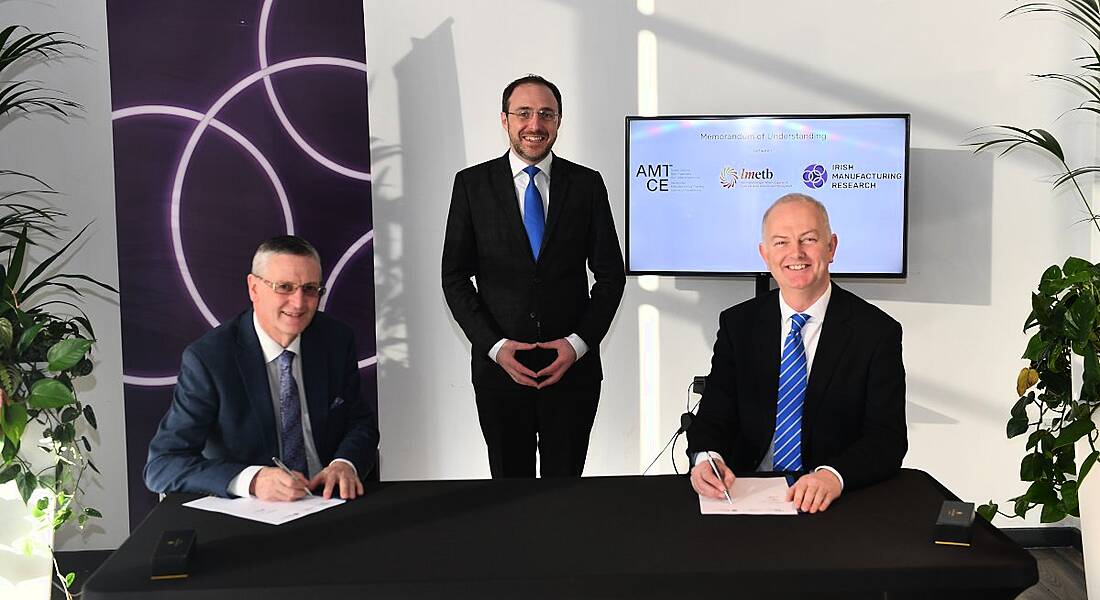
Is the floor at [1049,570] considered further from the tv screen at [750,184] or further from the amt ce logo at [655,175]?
the amt ce logo at [655,175]

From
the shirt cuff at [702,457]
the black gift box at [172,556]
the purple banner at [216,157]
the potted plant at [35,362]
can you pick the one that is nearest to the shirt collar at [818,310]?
the shirt cuff at [702,457]

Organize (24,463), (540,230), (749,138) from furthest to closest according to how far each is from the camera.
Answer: (749,138)
(540,230)
(24,463)

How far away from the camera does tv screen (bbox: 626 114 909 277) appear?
4.15 m

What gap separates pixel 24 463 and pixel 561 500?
6.88 ft

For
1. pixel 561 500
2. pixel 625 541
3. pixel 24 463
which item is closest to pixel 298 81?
pixel 24 463

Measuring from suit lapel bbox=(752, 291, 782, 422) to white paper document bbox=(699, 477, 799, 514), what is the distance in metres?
0.28

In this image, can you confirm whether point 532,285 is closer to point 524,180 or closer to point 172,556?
point 524,180

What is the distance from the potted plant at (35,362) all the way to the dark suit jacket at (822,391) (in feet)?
6.21

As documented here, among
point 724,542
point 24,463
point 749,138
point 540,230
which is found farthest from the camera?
point 749,138

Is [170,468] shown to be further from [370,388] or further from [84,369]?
[370,388]

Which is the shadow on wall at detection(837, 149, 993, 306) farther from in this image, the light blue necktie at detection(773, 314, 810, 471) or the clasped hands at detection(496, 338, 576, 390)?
the light blue necktie at detection(773, 314, 810, 471)

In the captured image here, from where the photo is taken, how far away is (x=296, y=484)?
2.29 m

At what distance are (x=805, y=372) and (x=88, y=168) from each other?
325 cm

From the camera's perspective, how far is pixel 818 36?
446 centimetres
